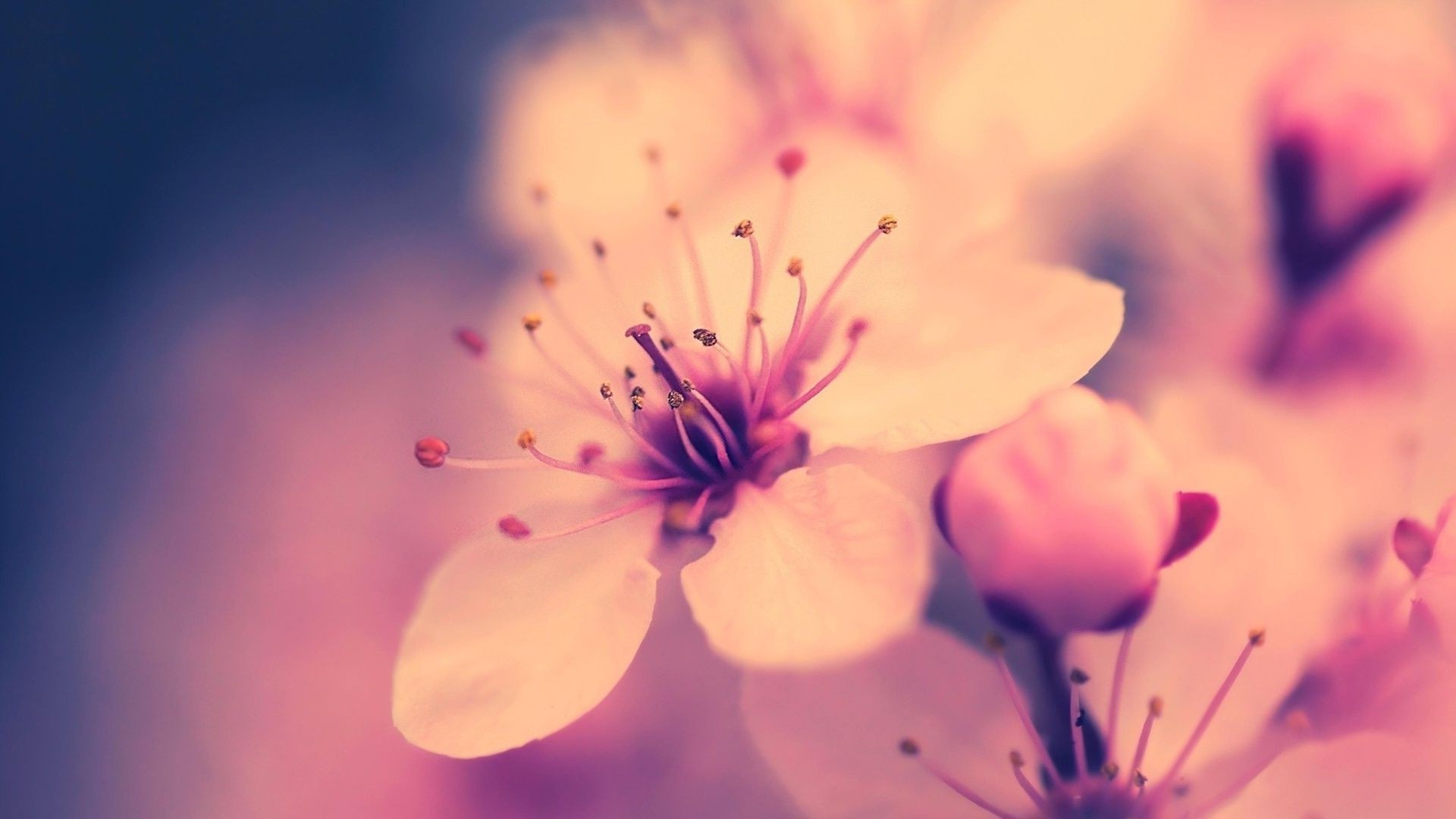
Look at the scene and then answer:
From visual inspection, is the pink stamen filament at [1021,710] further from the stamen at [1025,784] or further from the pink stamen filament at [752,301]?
the pink stamen filament at [752,301]

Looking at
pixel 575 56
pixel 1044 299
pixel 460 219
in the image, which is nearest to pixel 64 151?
pixel 460 219

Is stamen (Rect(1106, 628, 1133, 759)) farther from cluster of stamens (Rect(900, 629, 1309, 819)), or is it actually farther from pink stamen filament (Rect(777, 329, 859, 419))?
pink stamen filament (Rect(777, 329, 859, 419))

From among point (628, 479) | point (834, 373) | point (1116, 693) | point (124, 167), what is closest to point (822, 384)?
point (834, 373)

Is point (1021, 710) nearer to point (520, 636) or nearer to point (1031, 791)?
point (1031, 791)

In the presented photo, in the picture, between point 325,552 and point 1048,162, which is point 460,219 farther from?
point 1048,162

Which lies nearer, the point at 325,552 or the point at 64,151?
the point at 325,552

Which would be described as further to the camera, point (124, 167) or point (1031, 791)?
point (124, 167)

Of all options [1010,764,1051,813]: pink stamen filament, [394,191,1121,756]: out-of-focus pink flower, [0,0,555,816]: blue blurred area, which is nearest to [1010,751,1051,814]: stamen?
[1010,764,1051,813]: pink stamen filament
